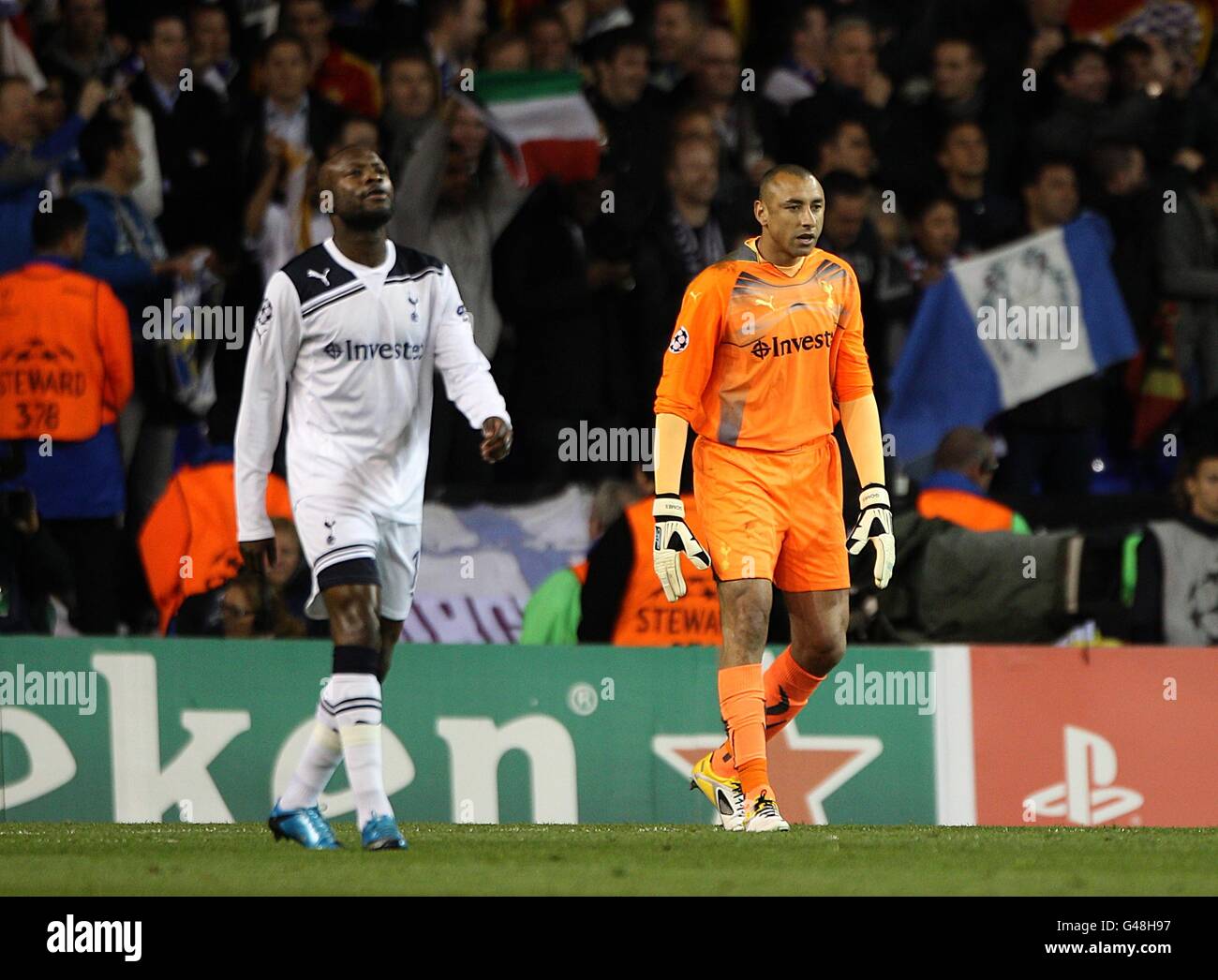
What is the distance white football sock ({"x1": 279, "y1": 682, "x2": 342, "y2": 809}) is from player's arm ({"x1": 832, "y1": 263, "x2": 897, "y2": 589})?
1999mm

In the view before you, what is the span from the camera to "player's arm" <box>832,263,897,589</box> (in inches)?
318

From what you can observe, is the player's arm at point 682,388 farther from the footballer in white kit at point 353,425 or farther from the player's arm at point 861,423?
the footballer in white kit at point 353,425

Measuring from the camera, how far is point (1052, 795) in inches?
398

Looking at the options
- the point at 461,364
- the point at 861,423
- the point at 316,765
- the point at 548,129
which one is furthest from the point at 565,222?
the point at 316,765

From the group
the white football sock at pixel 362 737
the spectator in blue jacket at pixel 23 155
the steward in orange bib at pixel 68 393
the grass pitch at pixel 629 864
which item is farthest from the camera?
the spectator in blue jacket at pixel 23 155

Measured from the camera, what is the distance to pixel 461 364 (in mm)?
7453

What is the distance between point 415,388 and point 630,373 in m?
4.32

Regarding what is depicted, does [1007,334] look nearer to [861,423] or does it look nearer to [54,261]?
[861,423]

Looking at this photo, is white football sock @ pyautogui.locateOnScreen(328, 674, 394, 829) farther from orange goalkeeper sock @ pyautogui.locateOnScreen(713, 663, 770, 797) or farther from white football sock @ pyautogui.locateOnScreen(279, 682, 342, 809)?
orange goalkeeper sock @ pyautogui.locateOnScreen(713, 663, 770, 797)

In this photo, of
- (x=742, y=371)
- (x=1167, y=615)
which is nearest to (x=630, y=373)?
(x=1167, y=615)

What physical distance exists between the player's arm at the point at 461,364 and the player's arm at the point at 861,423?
1401 mm

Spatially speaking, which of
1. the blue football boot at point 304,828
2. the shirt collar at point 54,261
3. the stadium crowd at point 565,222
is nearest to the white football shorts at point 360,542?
the blue football boot at point 304,828

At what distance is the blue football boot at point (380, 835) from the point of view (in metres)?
7.08

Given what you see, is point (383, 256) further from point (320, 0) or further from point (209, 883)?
point (320, 0)
